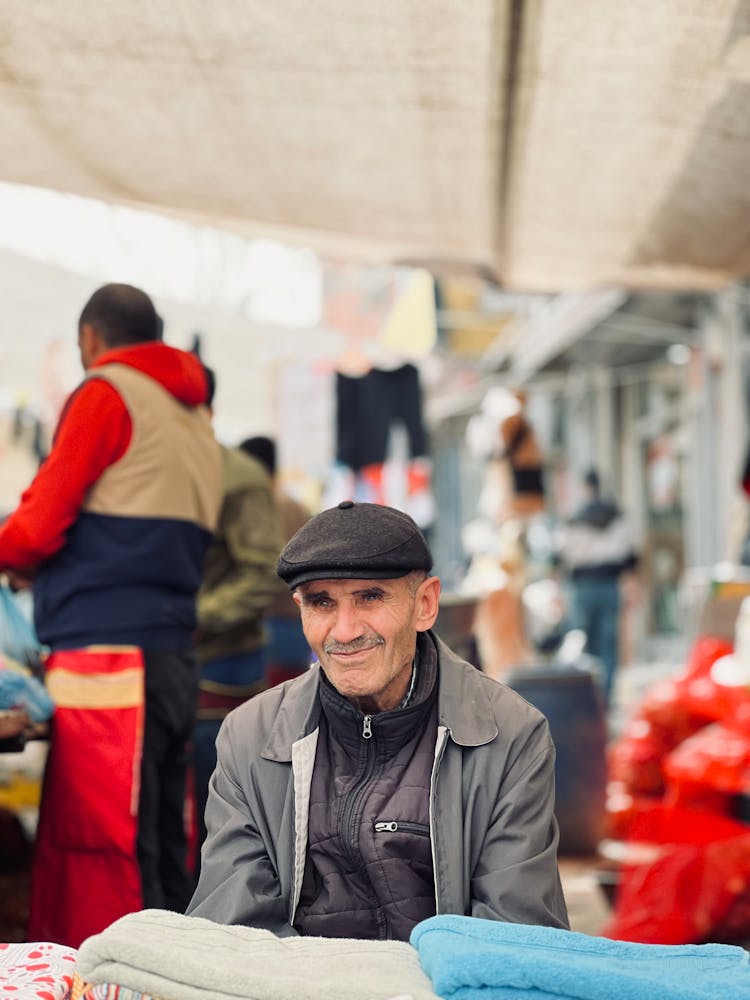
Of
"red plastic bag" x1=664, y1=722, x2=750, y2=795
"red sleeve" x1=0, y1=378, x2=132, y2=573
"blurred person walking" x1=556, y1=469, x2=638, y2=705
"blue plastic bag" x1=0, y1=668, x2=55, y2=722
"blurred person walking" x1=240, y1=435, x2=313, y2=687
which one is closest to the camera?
"blue plastic bag" x1=0, y1=668, x2=55, y2=722

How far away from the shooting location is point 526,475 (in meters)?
9.57

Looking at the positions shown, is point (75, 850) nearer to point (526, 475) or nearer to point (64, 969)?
point (64, 969)

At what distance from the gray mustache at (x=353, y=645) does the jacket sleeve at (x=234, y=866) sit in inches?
10.4

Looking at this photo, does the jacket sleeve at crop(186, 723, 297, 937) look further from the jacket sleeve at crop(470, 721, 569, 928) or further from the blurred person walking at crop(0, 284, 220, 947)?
the blurred person walking at crop(0, 284, 220, 947)

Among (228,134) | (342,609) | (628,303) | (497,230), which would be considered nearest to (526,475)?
(628,303)

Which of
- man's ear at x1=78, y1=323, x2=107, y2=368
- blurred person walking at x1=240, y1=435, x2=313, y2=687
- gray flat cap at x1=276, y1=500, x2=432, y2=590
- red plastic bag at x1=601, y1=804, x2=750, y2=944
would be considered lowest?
red plastic bag at x1=601, y1=804, x2=750, y2=944

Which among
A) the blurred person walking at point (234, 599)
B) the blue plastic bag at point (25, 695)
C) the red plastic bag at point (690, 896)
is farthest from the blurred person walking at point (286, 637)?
the blue plastic bag at point (25, 695)

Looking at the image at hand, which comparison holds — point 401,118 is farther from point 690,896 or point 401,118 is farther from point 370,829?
point 690,896

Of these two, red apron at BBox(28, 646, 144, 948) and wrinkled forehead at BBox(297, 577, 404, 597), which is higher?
wrinkled forehead at BBox(297, 577, 404, 597)

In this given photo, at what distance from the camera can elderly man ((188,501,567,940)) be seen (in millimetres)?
2035

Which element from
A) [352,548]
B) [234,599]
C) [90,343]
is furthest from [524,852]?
[234,599]

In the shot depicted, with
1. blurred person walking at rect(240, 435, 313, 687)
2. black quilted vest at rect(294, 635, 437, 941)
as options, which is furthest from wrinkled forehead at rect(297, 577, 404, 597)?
blurred person walking at rect(240, 435, 313, 687)

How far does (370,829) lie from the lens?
2.08 meters

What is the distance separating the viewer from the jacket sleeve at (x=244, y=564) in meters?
4.87
